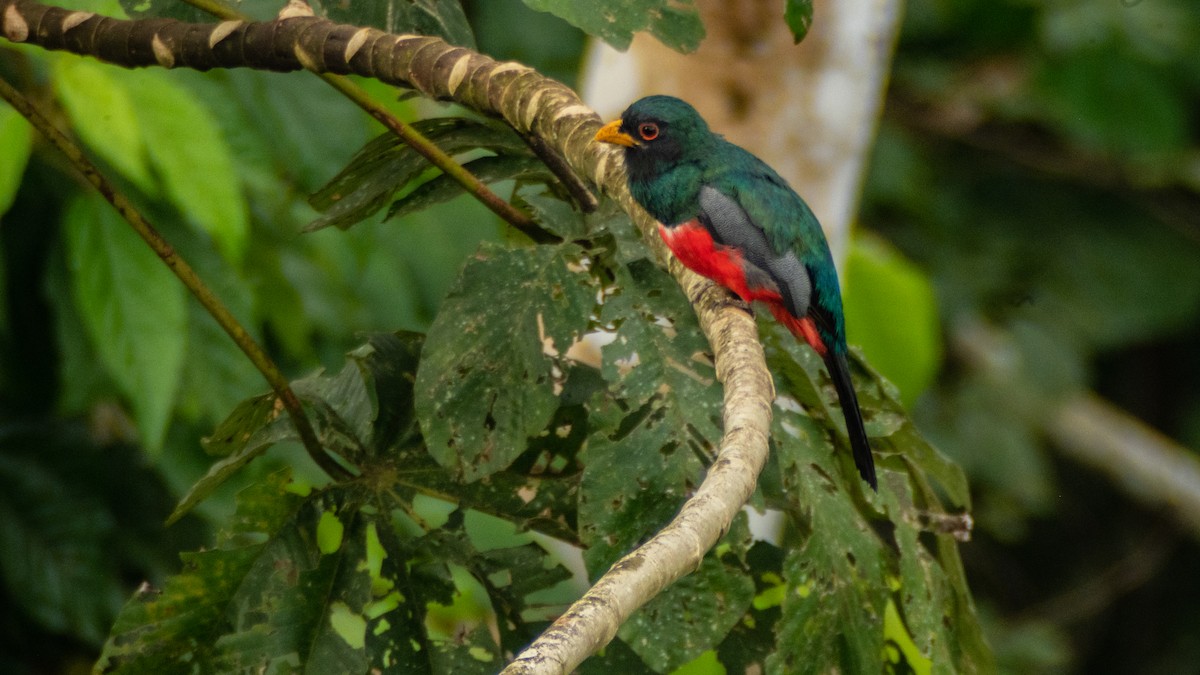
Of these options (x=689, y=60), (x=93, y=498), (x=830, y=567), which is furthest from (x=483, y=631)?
(x=689, y=60)

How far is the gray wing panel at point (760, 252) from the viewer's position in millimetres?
2557

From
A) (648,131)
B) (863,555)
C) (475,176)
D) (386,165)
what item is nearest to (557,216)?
(475,176)

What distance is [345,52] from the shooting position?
2016mm

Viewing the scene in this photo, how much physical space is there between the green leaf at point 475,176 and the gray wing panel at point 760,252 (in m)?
0.43

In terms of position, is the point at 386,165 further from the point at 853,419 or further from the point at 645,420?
the point at 853,419

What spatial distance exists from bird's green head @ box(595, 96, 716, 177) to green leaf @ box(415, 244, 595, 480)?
72 cm

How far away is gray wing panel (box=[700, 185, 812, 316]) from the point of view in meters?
2.56

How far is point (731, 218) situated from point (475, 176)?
1.87 ft

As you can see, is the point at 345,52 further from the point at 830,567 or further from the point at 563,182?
the point at 830,567

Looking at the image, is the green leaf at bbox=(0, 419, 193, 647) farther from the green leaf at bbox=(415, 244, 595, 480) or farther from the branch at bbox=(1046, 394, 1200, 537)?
the branch at bbox=(1046, 394, 1200, 537)

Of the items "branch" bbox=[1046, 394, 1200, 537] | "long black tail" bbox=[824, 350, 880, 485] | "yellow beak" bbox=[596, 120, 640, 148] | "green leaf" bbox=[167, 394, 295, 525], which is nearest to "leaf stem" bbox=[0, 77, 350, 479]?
"green leaf" bbox=[167, 394, 295, 525]

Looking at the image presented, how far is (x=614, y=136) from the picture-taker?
7.72ft

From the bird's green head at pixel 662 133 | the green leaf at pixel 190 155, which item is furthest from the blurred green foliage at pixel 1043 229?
the green leaf at pixel 190 155

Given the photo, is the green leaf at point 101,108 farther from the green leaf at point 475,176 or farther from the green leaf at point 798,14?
the green leaf at point 798,14
